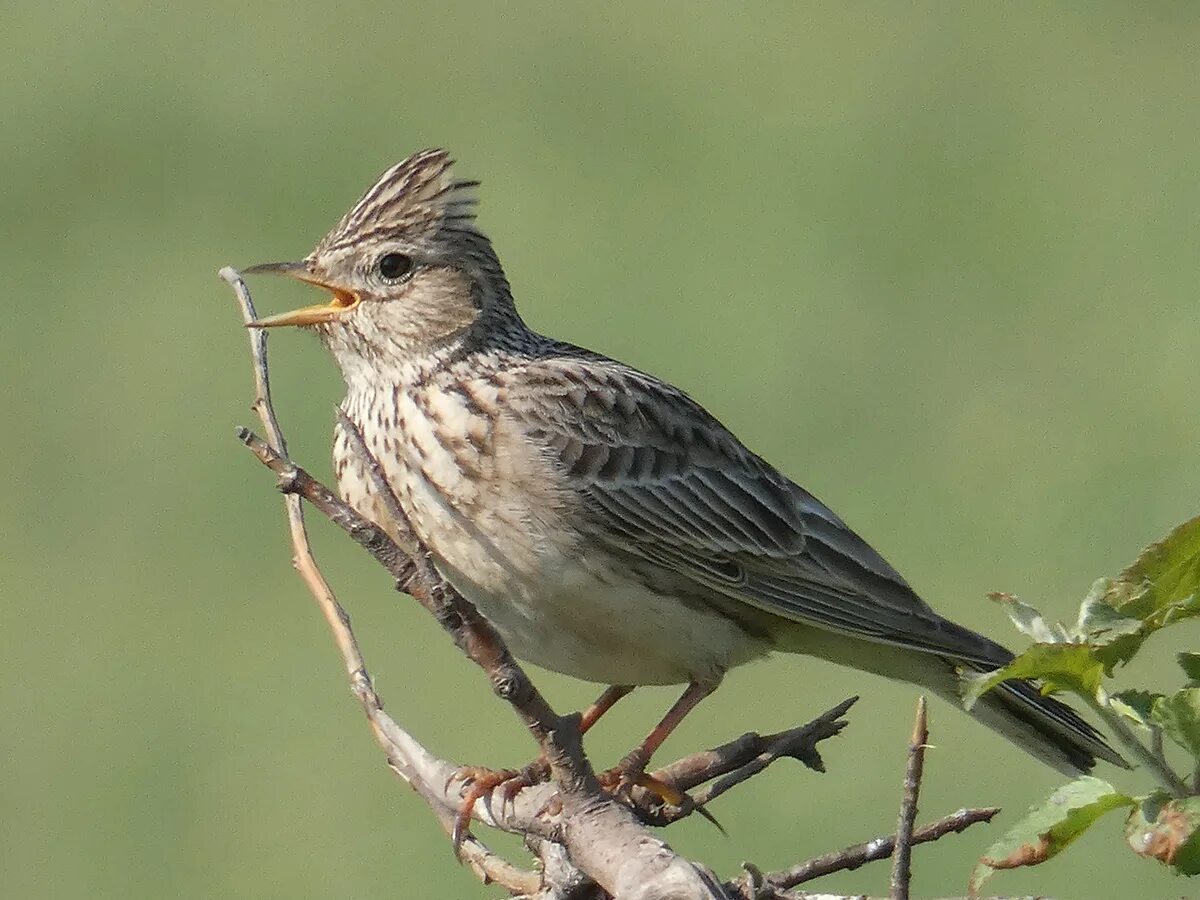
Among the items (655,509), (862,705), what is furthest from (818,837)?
(655,509)

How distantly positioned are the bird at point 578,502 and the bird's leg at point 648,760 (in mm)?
11

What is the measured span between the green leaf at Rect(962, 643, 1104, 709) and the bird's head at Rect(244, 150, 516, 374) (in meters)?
3.41

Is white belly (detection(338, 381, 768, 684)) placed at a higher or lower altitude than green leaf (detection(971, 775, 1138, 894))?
higher

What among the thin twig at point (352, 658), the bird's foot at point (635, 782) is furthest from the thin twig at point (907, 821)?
the bird's foot at point (635, 782)

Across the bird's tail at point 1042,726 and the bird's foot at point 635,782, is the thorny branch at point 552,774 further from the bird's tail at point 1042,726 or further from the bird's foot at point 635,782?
the bird's tail at point 1042,726

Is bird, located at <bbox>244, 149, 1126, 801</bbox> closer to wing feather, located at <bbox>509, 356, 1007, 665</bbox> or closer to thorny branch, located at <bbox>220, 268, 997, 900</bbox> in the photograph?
wing feather, located at <bbox>509, 356, 1007, 665</bbox>

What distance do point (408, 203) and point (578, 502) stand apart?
3.34 feet

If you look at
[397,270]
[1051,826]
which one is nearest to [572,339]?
[397,270]

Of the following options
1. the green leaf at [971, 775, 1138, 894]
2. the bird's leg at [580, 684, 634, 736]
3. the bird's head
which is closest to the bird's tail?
the bird's leg at [580, 684, 634, 736]

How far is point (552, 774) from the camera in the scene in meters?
3.34

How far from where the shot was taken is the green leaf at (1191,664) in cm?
272

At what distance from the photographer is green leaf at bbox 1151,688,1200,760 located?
271cm

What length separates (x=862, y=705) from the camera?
35.8 ft

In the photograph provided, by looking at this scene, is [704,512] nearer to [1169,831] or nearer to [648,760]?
[648,760]
